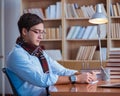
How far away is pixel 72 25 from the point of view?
5.25 metres

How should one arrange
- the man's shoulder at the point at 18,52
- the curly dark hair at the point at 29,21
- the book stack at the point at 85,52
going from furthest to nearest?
the book stack at the point at 85,52 < the curly dark hair at the point at 29,21 < the man's shoulder at the point at 18,52

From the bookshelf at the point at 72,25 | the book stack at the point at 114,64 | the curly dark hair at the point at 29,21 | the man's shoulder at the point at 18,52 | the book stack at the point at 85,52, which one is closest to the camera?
the man's shoulder at the point at 18,52

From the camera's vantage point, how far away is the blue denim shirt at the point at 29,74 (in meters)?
1.96

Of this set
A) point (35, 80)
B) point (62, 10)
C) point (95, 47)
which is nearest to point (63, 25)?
point (62, 10)

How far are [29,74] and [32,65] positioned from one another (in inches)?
3.4

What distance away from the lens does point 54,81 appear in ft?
6.62

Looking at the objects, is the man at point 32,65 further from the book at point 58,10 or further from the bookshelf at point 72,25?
the book at point 58,10

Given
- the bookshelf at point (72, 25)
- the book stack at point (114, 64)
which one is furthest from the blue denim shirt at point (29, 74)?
the bookshelf at point (72, 25)

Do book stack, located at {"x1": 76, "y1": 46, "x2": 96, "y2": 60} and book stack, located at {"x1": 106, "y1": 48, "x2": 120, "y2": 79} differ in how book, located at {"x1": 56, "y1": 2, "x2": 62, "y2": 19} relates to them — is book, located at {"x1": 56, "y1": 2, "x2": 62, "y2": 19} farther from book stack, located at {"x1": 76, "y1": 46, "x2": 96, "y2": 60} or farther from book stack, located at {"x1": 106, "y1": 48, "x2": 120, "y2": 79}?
book stack, located at {"x1": 106, "y1": 48, "x2": 120, "y2": 79}

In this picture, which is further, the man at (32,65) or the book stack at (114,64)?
the book stack at (114,64)

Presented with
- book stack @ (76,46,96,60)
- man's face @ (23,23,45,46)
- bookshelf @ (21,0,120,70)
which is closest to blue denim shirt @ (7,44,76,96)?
man's face @ (23,23,45,46)

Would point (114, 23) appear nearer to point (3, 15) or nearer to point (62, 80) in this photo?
point (3, 15)

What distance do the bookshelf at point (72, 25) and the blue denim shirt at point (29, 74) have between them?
2.59 metres

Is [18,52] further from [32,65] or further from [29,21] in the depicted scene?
[29,21]
